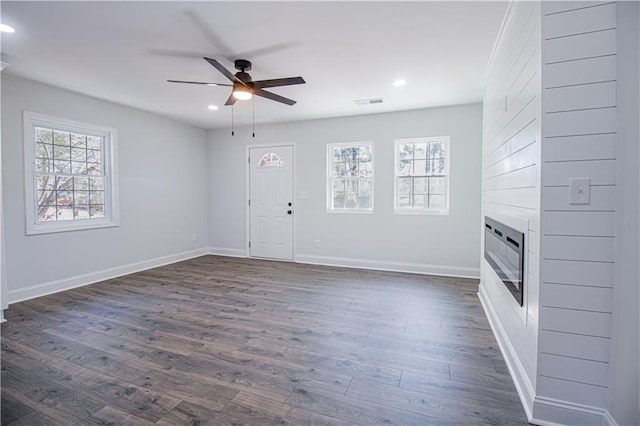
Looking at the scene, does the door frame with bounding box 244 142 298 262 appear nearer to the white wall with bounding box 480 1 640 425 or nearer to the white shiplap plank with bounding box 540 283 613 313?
the white wall with bounding box 480 1 640 425

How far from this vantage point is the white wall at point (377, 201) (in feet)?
15.5

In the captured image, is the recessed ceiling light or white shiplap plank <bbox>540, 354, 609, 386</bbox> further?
the recessed ceiling light

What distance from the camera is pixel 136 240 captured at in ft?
16.7

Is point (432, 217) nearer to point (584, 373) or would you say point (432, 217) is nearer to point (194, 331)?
point (584, 373)

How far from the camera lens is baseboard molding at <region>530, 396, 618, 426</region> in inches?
62.7

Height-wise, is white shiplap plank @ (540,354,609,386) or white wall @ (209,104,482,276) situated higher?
white wall @ (209,104,482,276)

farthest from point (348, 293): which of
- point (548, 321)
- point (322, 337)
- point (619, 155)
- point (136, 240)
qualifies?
point (136, 240)

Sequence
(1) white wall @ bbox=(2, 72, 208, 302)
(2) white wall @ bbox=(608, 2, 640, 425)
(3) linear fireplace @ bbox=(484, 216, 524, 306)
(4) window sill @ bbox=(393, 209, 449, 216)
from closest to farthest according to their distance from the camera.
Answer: (2) white wall @ bbox=(608, 2, 640, 425) → (3) linear fireplace @ bbox=(484, 216, 524, 306) → (1) white wall @ bbox=(2, 72, 208, 302) → (4) window sill @ bbox=(393, 209, 449, 216)

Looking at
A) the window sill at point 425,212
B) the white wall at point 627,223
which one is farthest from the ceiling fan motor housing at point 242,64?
the window sill at point 425,212

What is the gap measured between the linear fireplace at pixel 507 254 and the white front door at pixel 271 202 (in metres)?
3.65

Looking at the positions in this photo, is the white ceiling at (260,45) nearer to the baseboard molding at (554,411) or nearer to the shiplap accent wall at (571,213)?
the shiplap accent wall at (571,213)

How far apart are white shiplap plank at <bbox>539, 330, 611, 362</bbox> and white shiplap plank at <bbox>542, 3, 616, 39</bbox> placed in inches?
61.5

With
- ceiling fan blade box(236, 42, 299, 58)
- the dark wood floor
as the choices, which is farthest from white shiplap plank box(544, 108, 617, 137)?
ceiling fan blade box(236, 42, 299, 58)

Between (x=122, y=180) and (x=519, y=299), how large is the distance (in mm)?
5317
